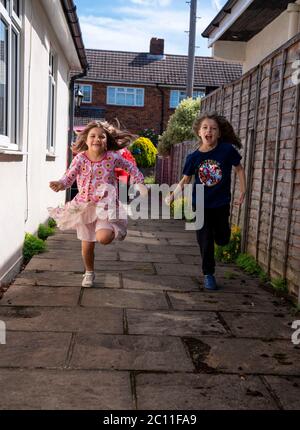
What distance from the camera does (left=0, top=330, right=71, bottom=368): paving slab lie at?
308 cm

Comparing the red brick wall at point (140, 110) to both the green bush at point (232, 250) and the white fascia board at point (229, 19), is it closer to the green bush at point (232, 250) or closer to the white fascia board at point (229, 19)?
the white fascia board at point (229, 19)

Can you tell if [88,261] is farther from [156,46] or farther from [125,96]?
[156,46]

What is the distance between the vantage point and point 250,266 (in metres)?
6.13

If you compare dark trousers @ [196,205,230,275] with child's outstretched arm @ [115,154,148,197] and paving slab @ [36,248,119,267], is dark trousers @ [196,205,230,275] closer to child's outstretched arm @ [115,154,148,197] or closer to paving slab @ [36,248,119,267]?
child's outstretched arm @ [115,154,148,197]

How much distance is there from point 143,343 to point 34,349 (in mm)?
733

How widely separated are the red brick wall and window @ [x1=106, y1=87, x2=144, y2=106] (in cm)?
26

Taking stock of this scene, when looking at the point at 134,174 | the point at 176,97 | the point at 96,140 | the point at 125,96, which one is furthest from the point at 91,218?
the point at 176,97

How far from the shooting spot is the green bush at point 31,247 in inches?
249

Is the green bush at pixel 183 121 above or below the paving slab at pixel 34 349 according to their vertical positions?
above

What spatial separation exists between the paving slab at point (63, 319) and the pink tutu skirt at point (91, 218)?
2.99 feet

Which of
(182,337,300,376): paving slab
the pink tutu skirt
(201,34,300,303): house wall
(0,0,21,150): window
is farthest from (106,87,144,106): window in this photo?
(182,337,300,376): paving slab

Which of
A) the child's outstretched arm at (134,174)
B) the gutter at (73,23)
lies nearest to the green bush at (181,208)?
the gutter at (73,23)
